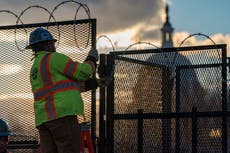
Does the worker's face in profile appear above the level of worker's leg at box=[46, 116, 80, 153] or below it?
below

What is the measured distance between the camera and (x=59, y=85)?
6457 mm

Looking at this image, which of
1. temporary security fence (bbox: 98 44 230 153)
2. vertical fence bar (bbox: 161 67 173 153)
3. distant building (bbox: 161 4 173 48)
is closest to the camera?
temporary security fence (bbox: 98 44 230 153)

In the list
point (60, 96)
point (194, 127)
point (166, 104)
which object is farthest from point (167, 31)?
point (60, 96)

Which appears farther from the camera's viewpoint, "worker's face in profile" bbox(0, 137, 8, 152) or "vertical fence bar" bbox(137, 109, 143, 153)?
"vertical fence bar" bbox(137, 109, 143, 153)

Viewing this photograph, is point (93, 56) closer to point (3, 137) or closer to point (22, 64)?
point (3, 137)

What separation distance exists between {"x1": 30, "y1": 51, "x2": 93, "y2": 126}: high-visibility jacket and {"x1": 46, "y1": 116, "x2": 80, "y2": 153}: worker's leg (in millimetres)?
87

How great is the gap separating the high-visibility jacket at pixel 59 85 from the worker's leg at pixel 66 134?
87 mm

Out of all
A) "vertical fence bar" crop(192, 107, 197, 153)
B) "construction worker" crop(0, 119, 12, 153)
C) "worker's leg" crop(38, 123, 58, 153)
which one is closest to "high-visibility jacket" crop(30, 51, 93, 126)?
"worker's leg" crop(38, 123, 58, 153)

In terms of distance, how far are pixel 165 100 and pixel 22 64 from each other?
228cm

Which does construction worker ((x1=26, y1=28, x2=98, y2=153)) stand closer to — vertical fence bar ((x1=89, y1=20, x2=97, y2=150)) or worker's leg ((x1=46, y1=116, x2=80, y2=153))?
worker's leg ((x1=46, y1=116, x2=80, y2=153))

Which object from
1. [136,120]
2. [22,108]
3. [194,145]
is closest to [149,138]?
[136,120]

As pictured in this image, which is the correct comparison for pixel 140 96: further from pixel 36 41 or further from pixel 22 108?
pixel 36 41

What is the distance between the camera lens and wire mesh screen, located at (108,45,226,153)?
26.8 feet

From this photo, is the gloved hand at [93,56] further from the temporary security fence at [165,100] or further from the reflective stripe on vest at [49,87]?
the temporary security fence at [165,100]
